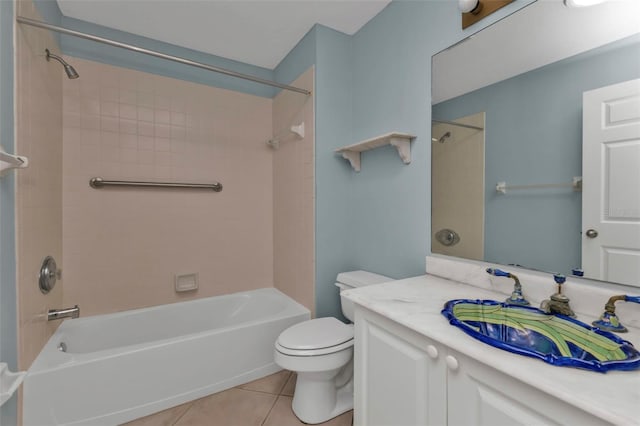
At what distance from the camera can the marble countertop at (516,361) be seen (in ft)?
1.68

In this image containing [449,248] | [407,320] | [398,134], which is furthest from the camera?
[398,134]

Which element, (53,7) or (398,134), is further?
(53,7)

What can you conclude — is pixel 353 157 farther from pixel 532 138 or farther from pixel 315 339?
pixel 315 339

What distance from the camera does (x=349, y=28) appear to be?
1977 mm

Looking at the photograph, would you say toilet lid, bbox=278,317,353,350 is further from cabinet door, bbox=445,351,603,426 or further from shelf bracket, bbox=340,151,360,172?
shelf bracket, bbox=340,151,360,172

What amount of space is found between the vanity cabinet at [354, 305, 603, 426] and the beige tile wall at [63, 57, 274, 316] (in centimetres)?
164

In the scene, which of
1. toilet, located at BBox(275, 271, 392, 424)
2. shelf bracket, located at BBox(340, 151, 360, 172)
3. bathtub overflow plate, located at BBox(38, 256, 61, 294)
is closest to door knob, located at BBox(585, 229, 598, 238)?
toilet, located at BBox(275, 271, 392, 424)

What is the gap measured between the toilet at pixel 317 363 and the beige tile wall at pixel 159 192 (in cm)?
115

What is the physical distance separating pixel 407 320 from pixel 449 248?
64 centimetres

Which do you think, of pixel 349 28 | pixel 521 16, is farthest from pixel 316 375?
pixel 349 28

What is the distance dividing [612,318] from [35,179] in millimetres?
2391

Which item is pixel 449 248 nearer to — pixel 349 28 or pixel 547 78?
pixel 547 78

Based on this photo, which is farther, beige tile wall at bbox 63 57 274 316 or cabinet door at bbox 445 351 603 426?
beige tile wall at bbox 63 57 274 316

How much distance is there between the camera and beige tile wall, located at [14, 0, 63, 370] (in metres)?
1.23
